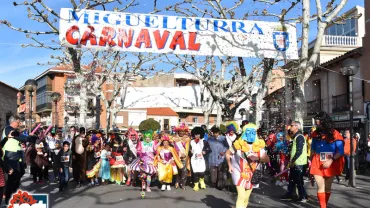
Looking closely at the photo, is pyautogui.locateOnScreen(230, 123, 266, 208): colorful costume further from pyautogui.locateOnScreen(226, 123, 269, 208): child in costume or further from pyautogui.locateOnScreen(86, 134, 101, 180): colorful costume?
pyautogui.locateOnScreen(86, 134, 101, 180): colorful costume

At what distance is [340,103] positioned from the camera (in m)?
23.8

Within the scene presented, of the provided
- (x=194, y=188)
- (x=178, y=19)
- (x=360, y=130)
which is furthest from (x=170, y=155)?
(x=360, y=130)

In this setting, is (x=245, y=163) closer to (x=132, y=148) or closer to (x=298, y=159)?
(x=298, y=159)

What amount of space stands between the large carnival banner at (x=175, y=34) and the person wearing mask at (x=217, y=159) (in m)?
2.47

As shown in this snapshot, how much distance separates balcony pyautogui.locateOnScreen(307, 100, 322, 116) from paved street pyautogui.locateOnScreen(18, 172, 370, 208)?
1520 cm

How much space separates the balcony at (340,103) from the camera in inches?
909

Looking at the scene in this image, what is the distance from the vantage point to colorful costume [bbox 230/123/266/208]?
22.8 ft

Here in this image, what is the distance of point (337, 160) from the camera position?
7562mm

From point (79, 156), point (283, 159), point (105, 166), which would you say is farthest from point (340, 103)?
point (79, 156)

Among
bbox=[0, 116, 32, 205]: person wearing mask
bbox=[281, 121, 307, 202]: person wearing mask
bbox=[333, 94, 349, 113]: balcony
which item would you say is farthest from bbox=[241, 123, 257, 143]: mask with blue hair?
bbox=[333, 94, 349, 113]: balcony

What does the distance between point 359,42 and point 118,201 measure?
2167cm

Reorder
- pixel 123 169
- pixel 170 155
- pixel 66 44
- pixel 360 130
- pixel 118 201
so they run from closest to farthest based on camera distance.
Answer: pixel 118 201 < pixel 66 44 < pixel 170 155 < pixel 123 169 < pixel 360 130

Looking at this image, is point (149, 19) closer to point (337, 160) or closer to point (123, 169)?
point (123, 169)

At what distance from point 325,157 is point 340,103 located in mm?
17497
